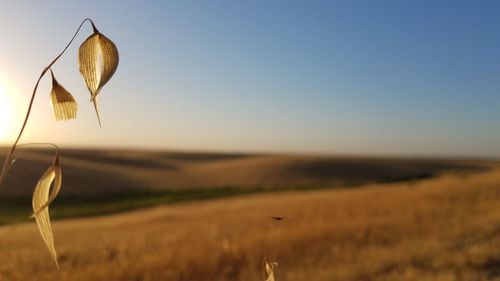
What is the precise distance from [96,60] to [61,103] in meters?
0.09

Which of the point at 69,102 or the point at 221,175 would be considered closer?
the point at 69,102

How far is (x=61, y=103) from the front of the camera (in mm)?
743

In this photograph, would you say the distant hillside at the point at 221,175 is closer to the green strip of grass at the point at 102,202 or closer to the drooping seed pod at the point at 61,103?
the green strip of grass at the point at 102,202

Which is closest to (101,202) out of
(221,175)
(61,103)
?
(221,175)

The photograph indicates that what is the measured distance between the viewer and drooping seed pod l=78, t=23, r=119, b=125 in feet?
2.24

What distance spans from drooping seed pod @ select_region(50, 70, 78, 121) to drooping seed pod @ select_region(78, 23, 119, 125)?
1.2 inches

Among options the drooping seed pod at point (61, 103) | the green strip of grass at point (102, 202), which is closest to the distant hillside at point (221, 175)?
the green strip of grass at point (102, 202)

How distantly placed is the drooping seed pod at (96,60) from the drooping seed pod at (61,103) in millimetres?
29

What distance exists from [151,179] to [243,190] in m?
12.6

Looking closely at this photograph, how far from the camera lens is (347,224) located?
682cm

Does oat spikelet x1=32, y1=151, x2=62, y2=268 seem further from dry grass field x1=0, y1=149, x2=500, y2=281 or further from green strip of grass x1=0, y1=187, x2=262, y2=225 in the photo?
green strip of grass x1=0, y1=187, x2=262, y2=225

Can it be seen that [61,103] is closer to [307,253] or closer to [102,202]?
[307,253]

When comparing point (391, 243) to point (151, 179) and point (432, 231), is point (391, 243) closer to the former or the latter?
point (432, 231)

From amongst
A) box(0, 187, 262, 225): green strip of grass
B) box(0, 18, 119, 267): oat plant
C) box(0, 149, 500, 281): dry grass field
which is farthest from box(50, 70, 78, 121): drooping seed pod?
box(0, 187, 262, 225): green strip of grass
